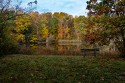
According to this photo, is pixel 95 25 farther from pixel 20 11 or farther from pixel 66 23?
pixel 66 23

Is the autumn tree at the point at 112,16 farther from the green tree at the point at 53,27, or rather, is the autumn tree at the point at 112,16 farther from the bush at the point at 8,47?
the green tree at the point at 53,27

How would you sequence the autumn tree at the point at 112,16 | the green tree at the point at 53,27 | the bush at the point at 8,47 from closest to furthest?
the autumn tree at the point at 112,16 → the bush at the point at 8,47 → the green tree at the point at 53,27

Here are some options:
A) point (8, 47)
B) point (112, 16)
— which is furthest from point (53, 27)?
point (112, 16)

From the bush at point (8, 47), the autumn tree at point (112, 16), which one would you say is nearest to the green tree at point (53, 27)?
the bush at point (8, 47)

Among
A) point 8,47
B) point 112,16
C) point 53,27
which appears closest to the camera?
point 112,16

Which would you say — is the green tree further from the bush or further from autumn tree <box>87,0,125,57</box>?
autumn tree <box>87,0,125,57</box>

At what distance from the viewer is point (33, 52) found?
27703mm

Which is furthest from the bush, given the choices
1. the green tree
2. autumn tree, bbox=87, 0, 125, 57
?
the green tree

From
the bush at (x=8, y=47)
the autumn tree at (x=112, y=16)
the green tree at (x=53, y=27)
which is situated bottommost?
the bush at (x=8, y=47)

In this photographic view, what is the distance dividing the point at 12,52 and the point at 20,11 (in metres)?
11.3

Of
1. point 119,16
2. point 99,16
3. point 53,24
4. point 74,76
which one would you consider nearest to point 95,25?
point 99,16

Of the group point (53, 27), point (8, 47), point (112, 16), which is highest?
point (53, 27)

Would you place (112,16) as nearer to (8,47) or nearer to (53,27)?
(8,47)

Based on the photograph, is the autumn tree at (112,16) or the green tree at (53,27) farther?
the green tree at (53,27)
